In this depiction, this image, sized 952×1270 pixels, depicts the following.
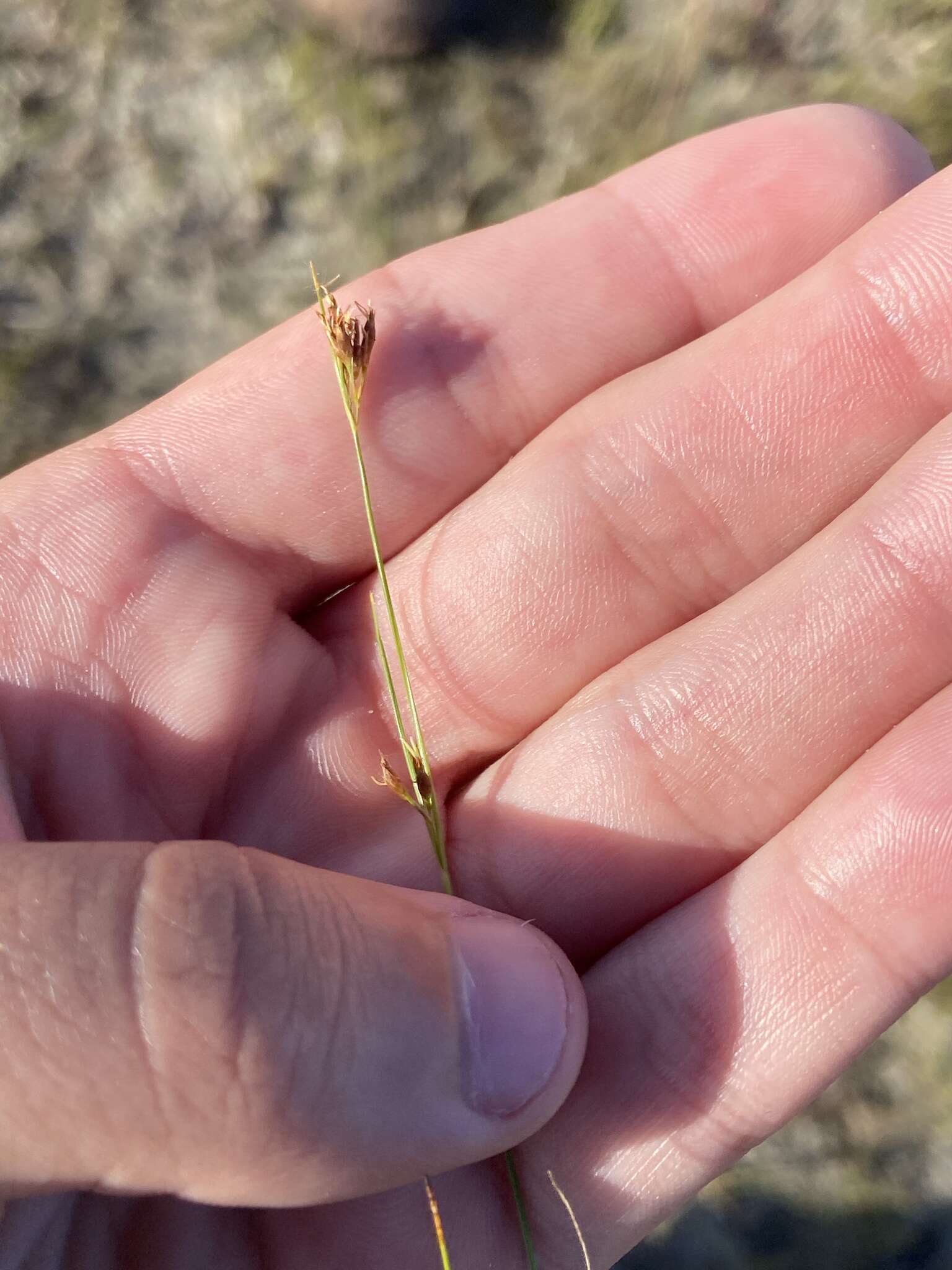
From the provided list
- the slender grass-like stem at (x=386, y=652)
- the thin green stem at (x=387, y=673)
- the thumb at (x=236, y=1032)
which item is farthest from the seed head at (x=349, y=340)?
the thumb at (x=236, y=1032)

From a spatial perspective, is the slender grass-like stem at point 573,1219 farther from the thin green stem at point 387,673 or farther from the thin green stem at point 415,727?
the thin green stem at point 387,673

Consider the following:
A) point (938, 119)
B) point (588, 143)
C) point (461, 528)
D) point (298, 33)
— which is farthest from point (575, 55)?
point (461, 528)

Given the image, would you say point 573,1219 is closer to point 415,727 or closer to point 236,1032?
point 236,1032

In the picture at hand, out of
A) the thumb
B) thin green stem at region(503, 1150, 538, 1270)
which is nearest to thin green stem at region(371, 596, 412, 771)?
the thumb

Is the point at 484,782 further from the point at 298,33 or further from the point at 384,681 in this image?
the point at 298,33

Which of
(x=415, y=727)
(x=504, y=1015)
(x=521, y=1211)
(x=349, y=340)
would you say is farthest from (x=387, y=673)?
(x=521, y=1211)
